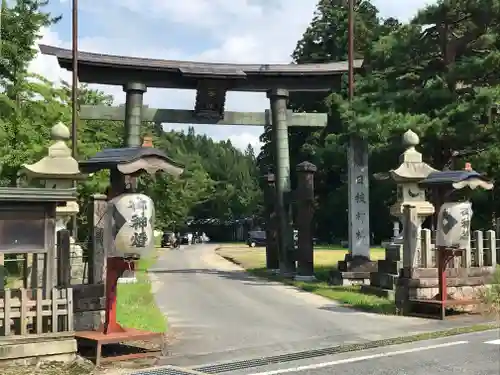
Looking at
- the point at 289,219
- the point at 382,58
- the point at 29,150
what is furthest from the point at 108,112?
the point at 382,58

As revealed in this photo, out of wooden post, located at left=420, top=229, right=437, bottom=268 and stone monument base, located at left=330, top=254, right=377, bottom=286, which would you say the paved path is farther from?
wooden post, located at left=420, top=229, right=437, bottom=268

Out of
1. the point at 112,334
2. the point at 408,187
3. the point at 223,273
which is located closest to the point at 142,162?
the point at 112,334

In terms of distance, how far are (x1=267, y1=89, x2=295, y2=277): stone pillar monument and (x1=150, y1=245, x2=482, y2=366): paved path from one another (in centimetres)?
239

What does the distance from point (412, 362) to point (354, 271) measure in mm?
9820

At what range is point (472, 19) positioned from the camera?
57.4ft

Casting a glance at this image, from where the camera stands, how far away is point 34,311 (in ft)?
25.5

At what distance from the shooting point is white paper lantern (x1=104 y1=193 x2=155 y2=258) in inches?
332

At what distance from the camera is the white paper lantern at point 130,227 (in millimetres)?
8445

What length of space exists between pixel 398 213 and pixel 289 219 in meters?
5.83

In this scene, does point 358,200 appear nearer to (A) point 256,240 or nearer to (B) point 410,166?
(B) point 410,166

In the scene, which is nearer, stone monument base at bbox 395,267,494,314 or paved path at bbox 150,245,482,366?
paved path at bbox 150,245,482,366

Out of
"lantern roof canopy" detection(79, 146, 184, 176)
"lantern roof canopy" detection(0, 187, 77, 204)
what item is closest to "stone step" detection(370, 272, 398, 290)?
"lantern roof canopy" detection(79, 146, 184, 176)

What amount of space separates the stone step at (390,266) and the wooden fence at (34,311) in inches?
391

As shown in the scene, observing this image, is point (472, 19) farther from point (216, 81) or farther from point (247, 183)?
point (247, 183)
